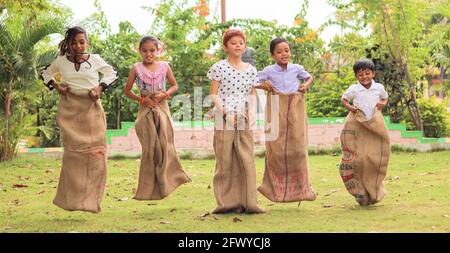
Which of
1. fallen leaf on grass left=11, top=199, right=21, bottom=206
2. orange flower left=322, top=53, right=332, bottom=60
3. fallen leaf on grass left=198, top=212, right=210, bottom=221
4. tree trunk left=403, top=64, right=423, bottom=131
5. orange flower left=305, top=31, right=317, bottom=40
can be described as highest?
orange flower left=305, top=31, right=317, bottom=40

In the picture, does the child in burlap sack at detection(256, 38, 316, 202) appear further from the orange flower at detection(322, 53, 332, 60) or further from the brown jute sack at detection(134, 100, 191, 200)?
the orange flower at detection(322, 53, 332, 60)

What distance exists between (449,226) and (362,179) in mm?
1353

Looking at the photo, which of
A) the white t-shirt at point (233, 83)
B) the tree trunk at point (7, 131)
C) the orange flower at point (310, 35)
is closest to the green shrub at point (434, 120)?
the orange flower at point (310, 35)

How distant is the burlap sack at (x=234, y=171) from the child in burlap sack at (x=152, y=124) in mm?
579

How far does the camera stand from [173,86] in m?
8.06

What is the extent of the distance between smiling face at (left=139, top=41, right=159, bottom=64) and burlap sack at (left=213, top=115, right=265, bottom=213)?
3.29 ft

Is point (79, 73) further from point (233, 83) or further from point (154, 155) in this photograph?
point (233, 83)

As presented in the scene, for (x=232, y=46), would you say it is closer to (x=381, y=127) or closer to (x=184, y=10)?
(x=381, y=127)

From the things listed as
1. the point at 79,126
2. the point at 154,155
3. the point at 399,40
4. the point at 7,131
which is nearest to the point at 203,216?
the point at 154,155

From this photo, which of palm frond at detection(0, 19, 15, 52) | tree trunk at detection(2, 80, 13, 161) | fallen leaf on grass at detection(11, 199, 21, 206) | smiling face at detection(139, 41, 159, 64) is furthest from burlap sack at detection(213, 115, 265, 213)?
tree trunk at detection(2, 80, 13, 161)

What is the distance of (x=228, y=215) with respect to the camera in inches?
300

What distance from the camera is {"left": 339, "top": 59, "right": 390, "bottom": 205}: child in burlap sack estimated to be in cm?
818

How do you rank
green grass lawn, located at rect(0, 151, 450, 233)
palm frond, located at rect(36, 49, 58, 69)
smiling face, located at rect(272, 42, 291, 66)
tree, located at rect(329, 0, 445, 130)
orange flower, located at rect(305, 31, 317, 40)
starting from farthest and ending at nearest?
orange flower, located at rect(305, 31, 317, 40), tree, located at rect(329, 0, 445, 130), palm frond, located at rect(36, 49, 58, 69), smiling face, located at rect(272, 42, 291, 66), green grass lawn, located at rect(0, 151, 450, 233)

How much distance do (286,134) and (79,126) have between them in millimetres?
1984
